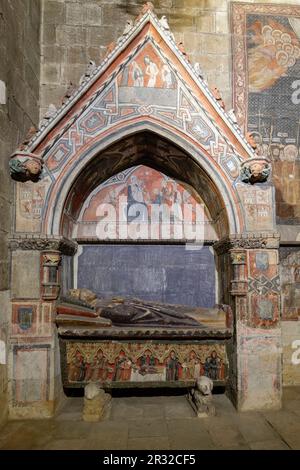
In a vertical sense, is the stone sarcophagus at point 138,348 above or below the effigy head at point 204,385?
above

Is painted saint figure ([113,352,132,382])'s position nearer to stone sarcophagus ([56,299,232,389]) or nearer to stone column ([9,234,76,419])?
stone sarcophagus ([56,299,232,389])

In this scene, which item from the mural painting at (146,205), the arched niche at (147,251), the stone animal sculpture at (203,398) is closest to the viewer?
the stone animal sculpture at (203,398)

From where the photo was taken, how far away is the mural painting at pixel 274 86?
7.22 meters

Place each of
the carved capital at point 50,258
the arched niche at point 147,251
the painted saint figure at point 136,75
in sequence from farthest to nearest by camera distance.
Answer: the arched niche at point 147,251 < the painted saint figure at point 136,75 < the carved capital at point 50,258

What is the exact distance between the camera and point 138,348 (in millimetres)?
5582

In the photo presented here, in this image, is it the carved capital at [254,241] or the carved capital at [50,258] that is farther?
the carved capital at [254,241]

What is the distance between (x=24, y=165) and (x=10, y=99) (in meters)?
1.15

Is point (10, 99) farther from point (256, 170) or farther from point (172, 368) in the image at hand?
point (172, 368)

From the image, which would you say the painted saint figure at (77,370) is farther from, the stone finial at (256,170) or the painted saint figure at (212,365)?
the stone finial at (256,170)

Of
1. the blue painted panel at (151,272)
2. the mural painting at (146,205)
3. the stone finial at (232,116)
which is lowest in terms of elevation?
the blue painted panel at (151,272)

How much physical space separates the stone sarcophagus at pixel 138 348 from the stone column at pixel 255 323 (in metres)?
0.32

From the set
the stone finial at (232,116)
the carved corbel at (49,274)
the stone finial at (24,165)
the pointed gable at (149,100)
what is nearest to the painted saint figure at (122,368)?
the carved corbel at (49,274)

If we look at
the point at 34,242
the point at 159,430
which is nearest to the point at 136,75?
the point at 34,242

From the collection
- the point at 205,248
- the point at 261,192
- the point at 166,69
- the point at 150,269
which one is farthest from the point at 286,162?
the point at 150,269
